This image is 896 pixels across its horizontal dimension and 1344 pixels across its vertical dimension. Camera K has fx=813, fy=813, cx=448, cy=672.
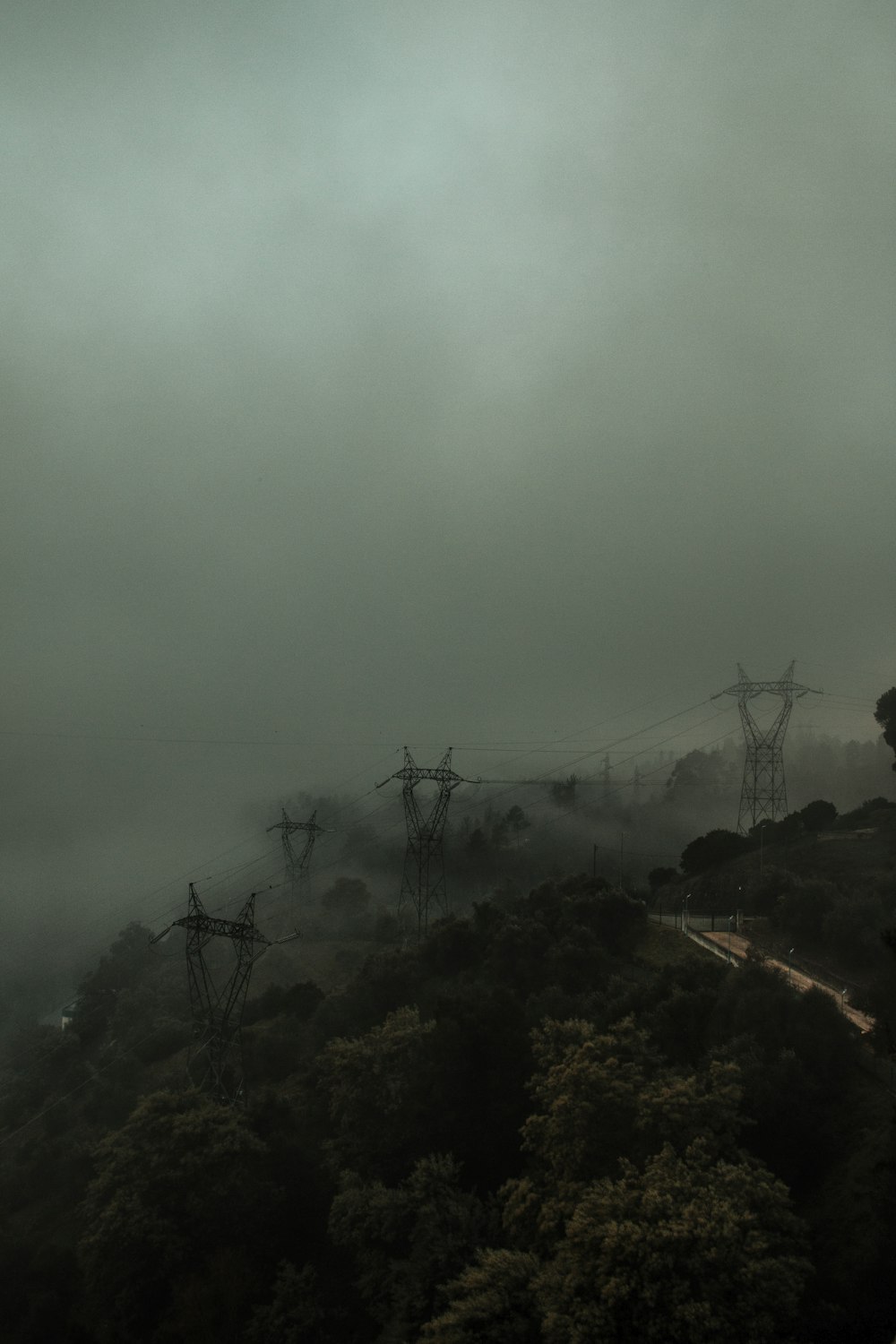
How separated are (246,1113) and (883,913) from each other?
35.9 meters

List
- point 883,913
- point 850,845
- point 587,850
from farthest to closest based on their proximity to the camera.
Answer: point 587,850
point 850,845
point 883,913

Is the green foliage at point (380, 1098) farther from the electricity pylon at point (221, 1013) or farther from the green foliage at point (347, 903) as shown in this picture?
the green foliage at point (347, 903)

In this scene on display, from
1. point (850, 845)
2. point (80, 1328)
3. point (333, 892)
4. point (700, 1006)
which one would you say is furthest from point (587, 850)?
point (80, 1328)

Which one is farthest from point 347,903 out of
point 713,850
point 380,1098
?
point 380,1098

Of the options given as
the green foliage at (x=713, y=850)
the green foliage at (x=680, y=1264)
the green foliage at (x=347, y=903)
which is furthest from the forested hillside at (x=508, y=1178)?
the green foliage at (x=347, y=903)

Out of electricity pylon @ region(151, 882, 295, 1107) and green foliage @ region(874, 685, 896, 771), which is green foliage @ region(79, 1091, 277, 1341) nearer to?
electricity pylon @ region(151, 882, 295, 1107)

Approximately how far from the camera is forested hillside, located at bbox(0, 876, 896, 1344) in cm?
2355

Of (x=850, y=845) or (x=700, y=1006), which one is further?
(x=850, y=845)

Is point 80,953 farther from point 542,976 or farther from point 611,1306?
point 611,1306

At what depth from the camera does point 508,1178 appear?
1310 inches

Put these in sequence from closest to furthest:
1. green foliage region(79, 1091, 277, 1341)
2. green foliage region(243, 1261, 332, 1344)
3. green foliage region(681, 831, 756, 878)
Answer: green foliage region(243, 1261, 332, 1344), green foliage region(79, 1091, 277, 1341), green foliage region(681, 831, 756, 878)

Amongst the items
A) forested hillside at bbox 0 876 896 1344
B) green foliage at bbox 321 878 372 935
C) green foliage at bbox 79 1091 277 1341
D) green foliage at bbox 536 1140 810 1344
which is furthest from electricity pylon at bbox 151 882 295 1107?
green foliage at bbox 321 878 372 935

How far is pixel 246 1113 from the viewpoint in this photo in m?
40.8

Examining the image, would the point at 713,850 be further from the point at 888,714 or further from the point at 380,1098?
the point at 380,1098
